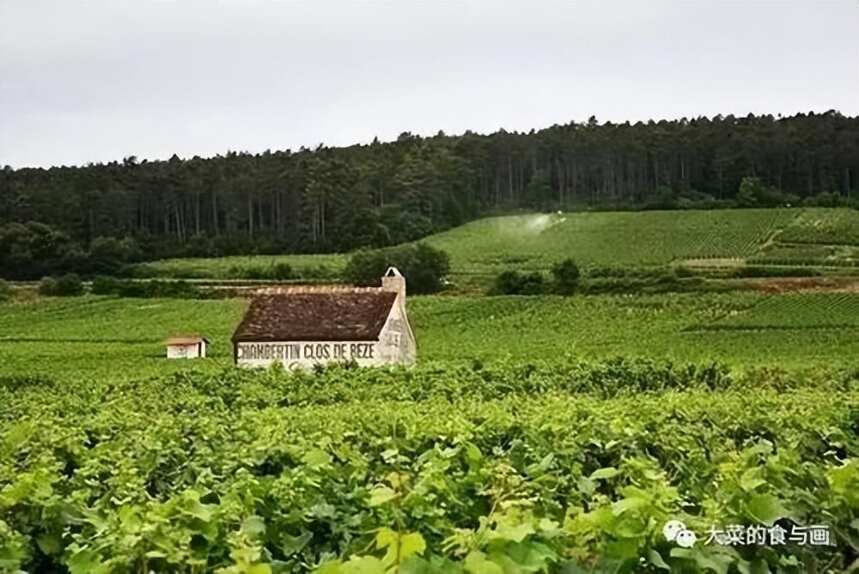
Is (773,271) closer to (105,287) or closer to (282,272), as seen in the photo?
(282,272)

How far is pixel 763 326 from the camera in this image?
5228 cm

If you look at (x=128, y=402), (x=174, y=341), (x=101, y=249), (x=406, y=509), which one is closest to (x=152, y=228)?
(x=101, y=249)

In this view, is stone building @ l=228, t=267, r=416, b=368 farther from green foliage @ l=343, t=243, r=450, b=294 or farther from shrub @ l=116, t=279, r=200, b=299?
shrub @ l=116, t=279, r=200, b=299

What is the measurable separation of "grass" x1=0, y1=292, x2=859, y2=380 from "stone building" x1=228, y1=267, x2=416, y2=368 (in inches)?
59.1

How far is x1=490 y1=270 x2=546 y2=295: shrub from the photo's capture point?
68938 millimetres

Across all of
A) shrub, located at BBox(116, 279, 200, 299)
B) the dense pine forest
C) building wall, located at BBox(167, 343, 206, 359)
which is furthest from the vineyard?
the dense pine forest

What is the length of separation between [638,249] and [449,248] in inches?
570

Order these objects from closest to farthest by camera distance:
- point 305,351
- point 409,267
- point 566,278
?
1. point 305,351
2. point 566,278
3. point 409,267

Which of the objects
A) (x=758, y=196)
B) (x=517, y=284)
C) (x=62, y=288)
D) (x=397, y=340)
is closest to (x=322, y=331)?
(x=397, y=340)

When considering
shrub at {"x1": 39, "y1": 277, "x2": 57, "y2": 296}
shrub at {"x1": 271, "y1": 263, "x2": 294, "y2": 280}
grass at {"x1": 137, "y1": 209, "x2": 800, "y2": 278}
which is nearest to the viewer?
shrub at {"x1": 39, "y1": 277, "x2": 57, "y2": 296}

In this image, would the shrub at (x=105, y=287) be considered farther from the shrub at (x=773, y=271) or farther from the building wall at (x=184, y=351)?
the shrub at (x=773, y=271)

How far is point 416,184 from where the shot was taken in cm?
10931

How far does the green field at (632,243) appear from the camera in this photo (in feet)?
261
